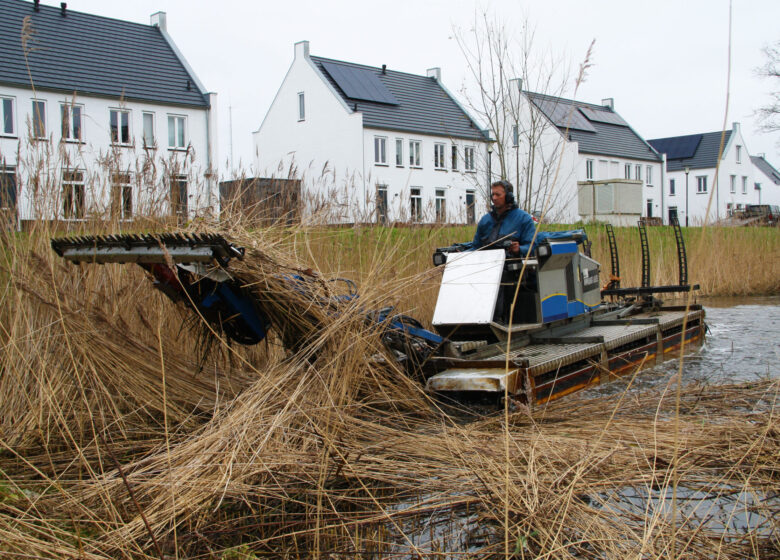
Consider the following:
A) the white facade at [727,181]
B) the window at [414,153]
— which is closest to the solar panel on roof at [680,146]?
the white facade at [727,181]

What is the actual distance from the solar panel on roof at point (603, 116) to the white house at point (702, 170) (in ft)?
28.5

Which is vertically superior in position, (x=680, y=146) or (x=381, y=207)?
(x=680, y=146)

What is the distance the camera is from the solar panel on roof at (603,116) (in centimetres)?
4941

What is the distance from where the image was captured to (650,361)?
341 inches

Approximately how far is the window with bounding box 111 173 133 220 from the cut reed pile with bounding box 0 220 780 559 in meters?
0.63

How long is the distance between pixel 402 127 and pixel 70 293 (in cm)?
3424

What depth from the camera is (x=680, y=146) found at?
6256 cm

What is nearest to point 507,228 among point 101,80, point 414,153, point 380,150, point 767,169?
point 101,80

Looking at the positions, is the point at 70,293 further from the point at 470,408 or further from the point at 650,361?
the point at 650,361

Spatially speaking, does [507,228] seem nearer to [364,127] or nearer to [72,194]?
[72,194]

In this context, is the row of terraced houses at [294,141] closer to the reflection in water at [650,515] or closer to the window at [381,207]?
the window at [381,207]

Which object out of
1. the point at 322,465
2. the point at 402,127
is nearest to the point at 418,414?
the point at 322,465

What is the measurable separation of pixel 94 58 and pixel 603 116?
3330 centimetres

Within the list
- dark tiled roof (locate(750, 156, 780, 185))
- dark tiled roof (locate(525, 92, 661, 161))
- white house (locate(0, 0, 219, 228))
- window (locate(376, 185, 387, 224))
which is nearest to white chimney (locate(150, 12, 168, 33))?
white house (locate(0, 0, 219, 228))
